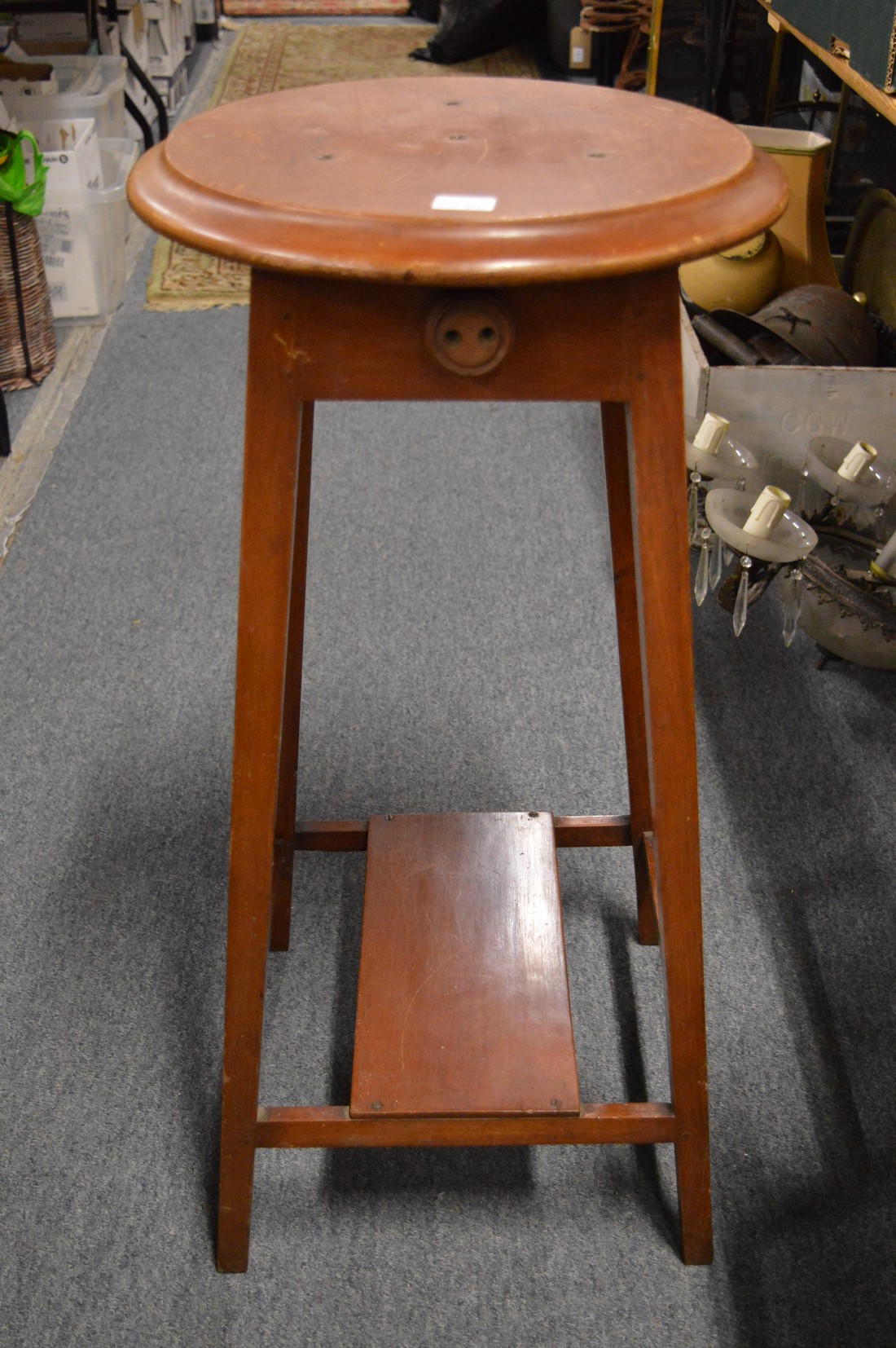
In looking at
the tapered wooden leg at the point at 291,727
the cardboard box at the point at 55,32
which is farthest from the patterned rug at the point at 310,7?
the tapered wooden leg at the point at 291,727

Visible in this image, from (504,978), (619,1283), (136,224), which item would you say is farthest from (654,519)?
(136,224)

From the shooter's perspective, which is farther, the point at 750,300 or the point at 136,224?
the point at 136,224

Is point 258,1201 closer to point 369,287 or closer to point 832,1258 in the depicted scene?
point 832,1258

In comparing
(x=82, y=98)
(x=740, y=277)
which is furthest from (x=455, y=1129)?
(x=82, y=98)

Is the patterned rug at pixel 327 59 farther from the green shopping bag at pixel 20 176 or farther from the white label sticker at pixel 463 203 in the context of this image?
the white label sticker at pixel 463 203

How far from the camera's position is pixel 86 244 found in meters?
2.85

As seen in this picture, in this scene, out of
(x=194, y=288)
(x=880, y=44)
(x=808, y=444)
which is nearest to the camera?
(x=880, y=44)

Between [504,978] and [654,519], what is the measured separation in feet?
1.79

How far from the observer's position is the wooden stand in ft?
2.25

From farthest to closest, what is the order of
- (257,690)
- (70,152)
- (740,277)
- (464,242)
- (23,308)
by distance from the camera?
(70,152) < (23,308) < (740,277) < (257,690) < (464,242)

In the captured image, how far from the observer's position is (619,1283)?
1079 mm

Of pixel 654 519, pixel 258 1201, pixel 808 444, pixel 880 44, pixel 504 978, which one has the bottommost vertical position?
pixel 258 1201

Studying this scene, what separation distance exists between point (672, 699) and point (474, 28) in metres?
5.28

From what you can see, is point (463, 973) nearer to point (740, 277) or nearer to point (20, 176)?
point (740, 277)
